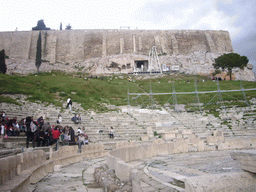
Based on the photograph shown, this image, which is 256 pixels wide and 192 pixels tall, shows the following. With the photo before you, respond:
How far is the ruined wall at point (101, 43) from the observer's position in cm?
6034

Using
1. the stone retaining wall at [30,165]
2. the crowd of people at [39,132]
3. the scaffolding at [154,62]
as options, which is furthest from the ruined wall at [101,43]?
the stone retaining wall at [30,165]

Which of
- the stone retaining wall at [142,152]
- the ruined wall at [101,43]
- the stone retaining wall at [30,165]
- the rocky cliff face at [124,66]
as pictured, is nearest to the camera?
the stone retaining wall at [30,165]

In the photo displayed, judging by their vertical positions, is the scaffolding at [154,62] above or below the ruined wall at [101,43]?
below

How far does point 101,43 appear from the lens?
6334cm

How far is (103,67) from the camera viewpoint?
52875 millimetres

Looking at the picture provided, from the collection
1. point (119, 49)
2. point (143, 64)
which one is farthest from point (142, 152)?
point (119, 49)

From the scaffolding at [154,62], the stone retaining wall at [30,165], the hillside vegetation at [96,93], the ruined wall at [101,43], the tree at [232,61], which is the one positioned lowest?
the stone retaining wall at [30,165]

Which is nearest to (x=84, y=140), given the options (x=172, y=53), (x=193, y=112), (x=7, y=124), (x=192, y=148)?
(x=7, y=124)

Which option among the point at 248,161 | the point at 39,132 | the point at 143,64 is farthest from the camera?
the point at 143,64

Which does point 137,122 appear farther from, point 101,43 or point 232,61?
point 101,43

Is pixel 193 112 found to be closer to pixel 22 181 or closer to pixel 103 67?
pixel 22 181

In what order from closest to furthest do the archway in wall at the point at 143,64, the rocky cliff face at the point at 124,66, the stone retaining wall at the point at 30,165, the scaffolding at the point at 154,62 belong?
the stone retaining wall at the point at 30,165, the rocky cliff face at the point at 124,66, the scaffolding at the point at 154,62, the archway in wall at the point at 143,64

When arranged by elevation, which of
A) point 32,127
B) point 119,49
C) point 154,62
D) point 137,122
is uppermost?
point 119,49

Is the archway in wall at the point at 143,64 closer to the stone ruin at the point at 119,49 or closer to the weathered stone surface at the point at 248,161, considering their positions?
the stone ruin at the point at 119,49
